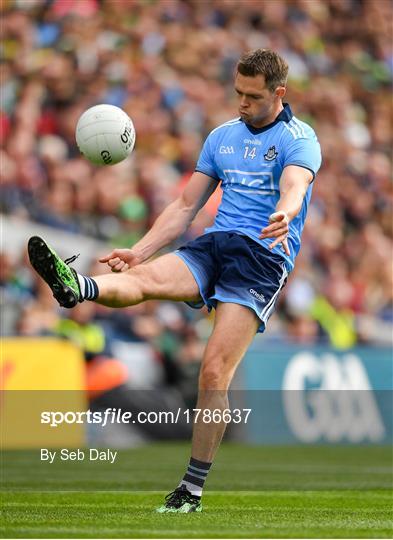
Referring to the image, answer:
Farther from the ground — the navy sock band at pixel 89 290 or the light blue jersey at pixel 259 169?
the light blue jersey at pixel 259 169

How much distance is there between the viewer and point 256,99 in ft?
24.2

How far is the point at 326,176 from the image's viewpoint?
19.2 meters

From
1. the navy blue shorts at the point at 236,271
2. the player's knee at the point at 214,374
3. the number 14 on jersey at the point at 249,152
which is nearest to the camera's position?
the player's knee at the point at 214,374

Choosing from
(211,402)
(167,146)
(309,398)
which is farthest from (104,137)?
(167,146)

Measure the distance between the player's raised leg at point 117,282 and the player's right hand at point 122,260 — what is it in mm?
215

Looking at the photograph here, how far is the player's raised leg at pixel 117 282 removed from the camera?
669 cm

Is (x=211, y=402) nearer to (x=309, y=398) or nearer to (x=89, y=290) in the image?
(x=89, y=290)

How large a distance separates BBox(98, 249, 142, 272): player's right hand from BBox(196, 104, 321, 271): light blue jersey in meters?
0.52

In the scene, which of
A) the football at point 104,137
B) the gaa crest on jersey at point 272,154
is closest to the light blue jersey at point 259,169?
the gaa crest on jersey at point 272,154

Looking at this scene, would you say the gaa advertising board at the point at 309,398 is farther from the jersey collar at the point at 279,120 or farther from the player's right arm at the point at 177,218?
the jersey collar at the point at 279,120

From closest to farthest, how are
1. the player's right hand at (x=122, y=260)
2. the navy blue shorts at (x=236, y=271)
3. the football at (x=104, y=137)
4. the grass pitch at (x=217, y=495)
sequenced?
the grass pitch at (x=217, y=495), the navy blue shorts at (x=236, y=271), the player's right hand at (x=122, y=260), the football at (x=104, y=137)

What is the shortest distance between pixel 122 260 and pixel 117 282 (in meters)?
0.47

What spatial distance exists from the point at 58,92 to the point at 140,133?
4.23 feet

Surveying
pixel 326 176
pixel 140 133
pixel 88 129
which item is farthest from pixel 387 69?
pixel 88 129
